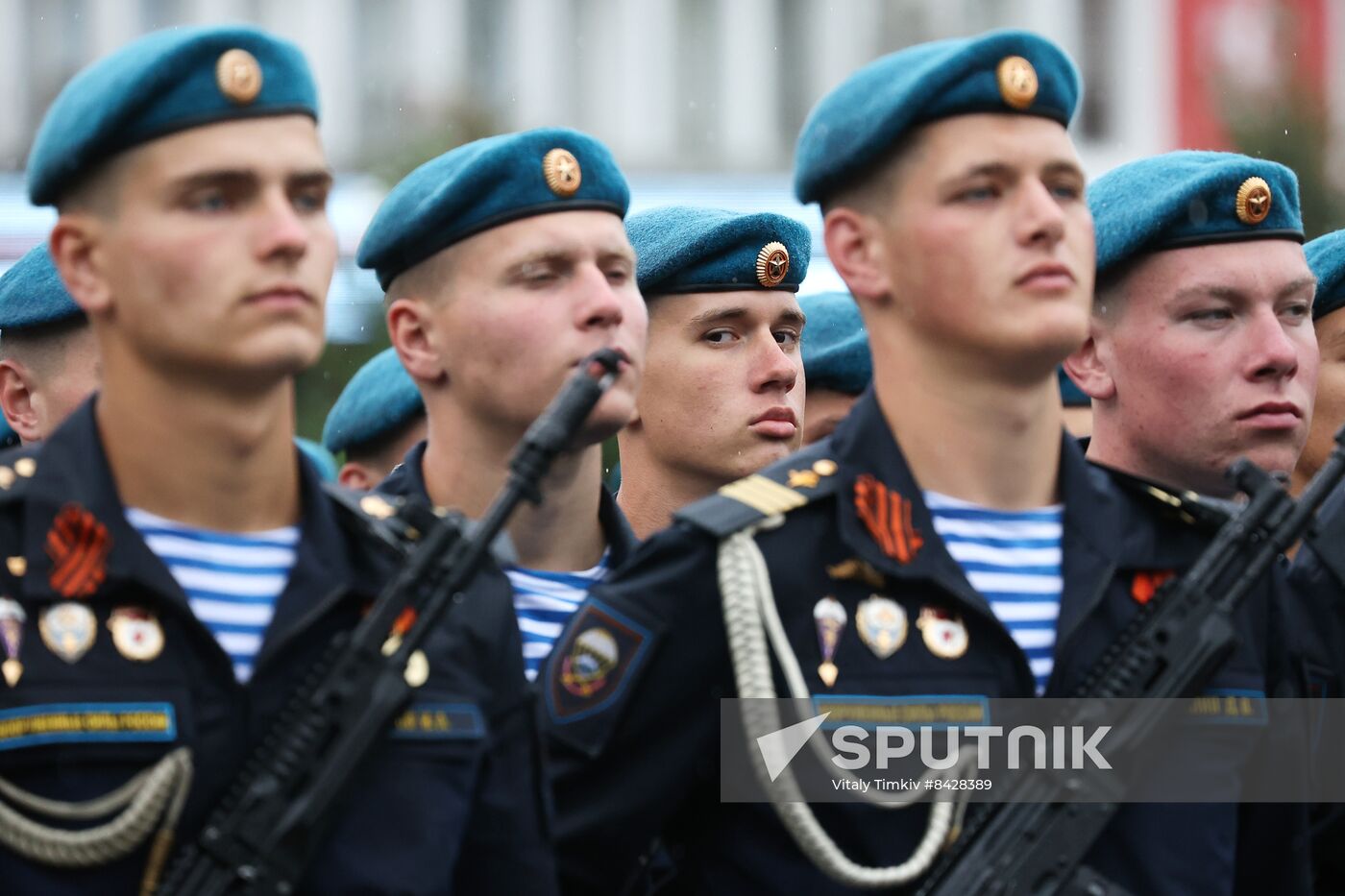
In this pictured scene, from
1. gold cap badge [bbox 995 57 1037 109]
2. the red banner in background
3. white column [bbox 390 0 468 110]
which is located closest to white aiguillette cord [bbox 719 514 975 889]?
gold cap badge [bbox 995 57 1037 109]

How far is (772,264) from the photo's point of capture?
757 centimetres

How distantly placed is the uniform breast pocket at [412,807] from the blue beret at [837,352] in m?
3.80

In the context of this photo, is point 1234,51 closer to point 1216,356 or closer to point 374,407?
point 374,407

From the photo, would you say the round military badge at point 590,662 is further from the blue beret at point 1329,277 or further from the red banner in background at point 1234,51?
the red banner in background at point 1234,51

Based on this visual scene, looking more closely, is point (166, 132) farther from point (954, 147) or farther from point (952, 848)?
point (952, 848)

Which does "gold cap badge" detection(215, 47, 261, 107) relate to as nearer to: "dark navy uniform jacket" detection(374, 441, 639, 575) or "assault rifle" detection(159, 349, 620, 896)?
"assault rifle" detection(159, 349, 620, 896)

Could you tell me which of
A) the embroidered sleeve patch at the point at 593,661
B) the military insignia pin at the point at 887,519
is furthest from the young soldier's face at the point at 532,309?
the military insignia pin at the point at 887,519

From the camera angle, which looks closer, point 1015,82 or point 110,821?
A: point 110,821

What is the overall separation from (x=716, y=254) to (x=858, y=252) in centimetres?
209

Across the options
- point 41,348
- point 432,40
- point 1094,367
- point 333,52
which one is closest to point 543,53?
point 432,40

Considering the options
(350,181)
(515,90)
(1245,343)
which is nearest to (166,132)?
(1245,343)

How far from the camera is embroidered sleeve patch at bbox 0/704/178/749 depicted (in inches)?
180

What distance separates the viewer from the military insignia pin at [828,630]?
5102mm

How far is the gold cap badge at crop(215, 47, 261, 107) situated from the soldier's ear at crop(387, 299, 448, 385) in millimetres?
1452
